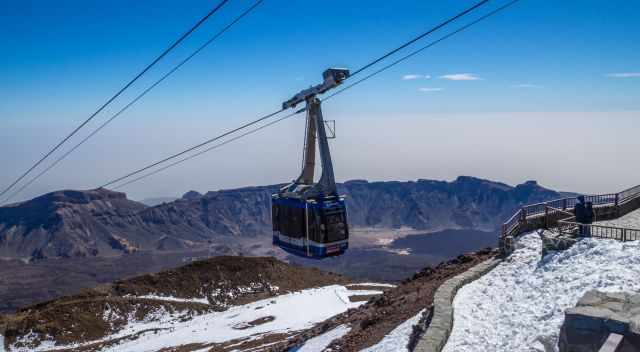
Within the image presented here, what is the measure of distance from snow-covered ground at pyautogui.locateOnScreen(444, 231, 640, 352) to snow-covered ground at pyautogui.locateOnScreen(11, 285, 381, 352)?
20.3 meters

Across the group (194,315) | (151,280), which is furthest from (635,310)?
(151,280)

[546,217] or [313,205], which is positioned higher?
[313,205]

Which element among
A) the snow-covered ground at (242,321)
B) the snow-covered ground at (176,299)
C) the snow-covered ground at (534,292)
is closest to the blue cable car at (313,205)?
the snow-covered ground at (534,292)

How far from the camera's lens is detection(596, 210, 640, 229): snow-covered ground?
25125 mm

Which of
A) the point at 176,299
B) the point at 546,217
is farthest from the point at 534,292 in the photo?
the point at 176,299

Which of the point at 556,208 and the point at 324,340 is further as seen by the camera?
the point at 556,208

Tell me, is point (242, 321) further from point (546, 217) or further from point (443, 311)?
point (443, 311)

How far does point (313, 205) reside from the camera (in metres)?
26.3

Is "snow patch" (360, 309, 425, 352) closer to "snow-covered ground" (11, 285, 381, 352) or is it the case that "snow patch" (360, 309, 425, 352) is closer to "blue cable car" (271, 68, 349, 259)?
"blue cable car" (271, 68, 349, 259)

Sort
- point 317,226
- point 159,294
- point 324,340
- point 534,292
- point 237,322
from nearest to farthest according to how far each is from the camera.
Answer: point 534,292
point 324,340
point 317,226
point 237,322
point 159,294

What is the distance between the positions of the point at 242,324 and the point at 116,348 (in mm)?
10883

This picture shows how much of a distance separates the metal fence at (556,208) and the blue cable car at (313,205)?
8.51 m

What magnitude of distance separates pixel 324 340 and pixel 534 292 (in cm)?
957

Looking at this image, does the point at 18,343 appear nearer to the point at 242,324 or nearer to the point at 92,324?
the point at 92,324
